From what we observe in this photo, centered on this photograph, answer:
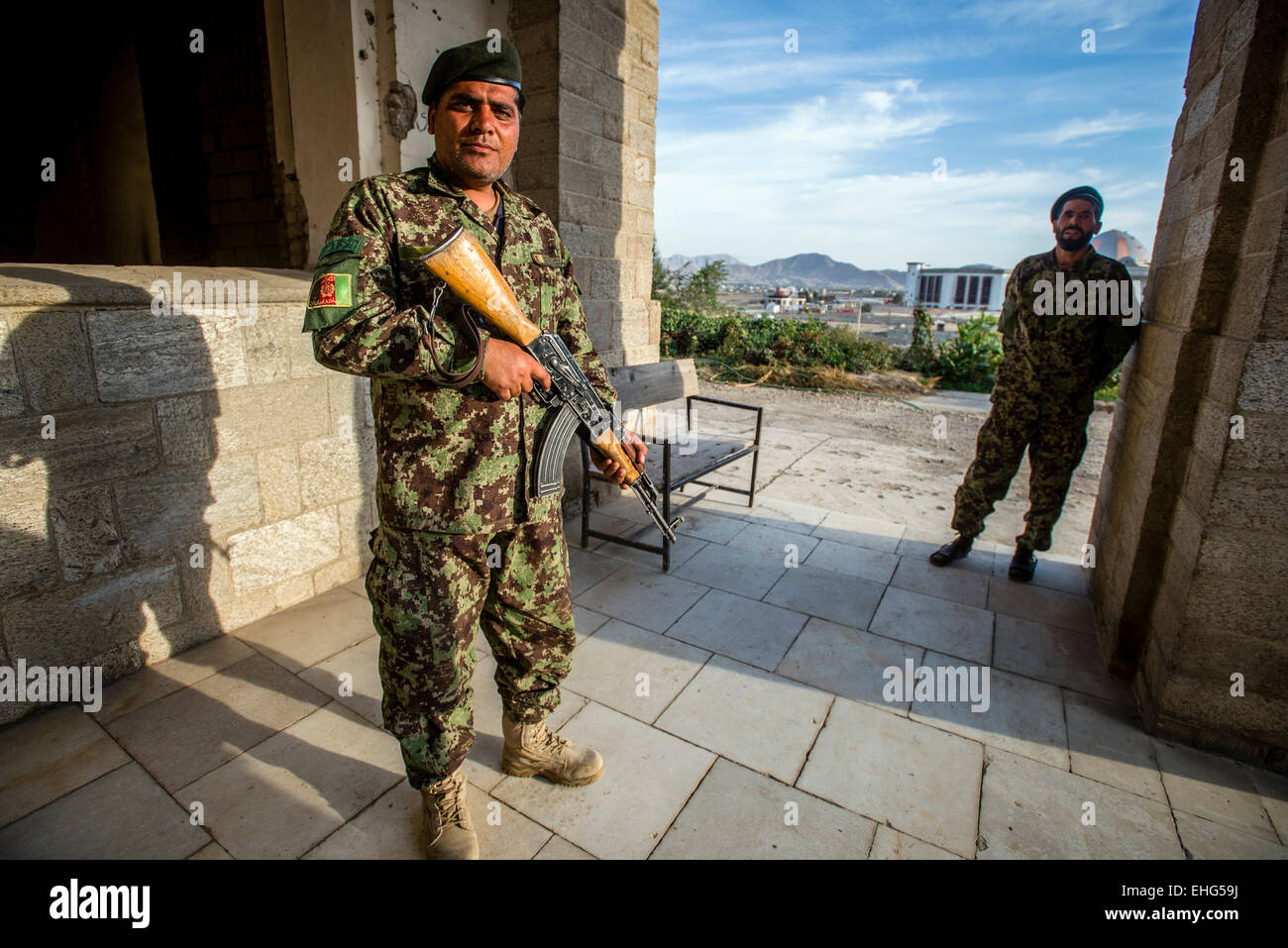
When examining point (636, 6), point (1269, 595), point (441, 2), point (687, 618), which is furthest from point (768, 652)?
point (636, 6)

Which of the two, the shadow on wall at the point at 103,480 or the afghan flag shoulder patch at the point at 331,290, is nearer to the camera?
the afghan flag shoulder patch at the point at 331,290

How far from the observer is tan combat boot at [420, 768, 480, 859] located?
5.98ft

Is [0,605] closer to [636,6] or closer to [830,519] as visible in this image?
[830,519]

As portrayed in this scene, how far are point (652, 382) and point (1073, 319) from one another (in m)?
2.52

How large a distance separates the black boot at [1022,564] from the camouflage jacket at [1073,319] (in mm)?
1012

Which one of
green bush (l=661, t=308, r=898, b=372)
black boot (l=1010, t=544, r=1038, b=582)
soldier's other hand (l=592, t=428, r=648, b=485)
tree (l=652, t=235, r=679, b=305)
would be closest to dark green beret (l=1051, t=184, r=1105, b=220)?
black boot (l=1010, t=544, r=1038, b=582)

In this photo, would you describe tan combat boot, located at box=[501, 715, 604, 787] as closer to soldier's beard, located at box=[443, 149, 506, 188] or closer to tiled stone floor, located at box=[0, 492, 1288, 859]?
tiled stone floor, located at box=[0, 492, 1288, 859]

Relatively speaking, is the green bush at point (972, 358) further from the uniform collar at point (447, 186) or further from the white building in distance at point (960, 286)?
the white building in distance at point (960, 286)

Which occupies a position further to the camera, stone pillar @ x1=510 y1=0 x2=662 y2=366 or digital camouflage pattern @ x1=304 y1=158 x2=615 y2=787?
stone pillar @ x1=510 y1=0 x2=662 y2=366

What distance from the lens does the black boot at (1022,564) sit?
3814 millimetres

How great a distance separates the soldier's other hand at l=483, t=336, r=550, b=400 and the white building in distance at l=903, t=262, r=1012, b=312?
5398cm

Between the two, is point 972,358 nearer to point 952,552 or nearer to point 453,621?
point 952,552

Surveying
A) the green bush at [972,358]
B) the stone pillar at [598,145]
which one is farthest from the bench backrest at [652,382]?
the green bush at [972,358]
